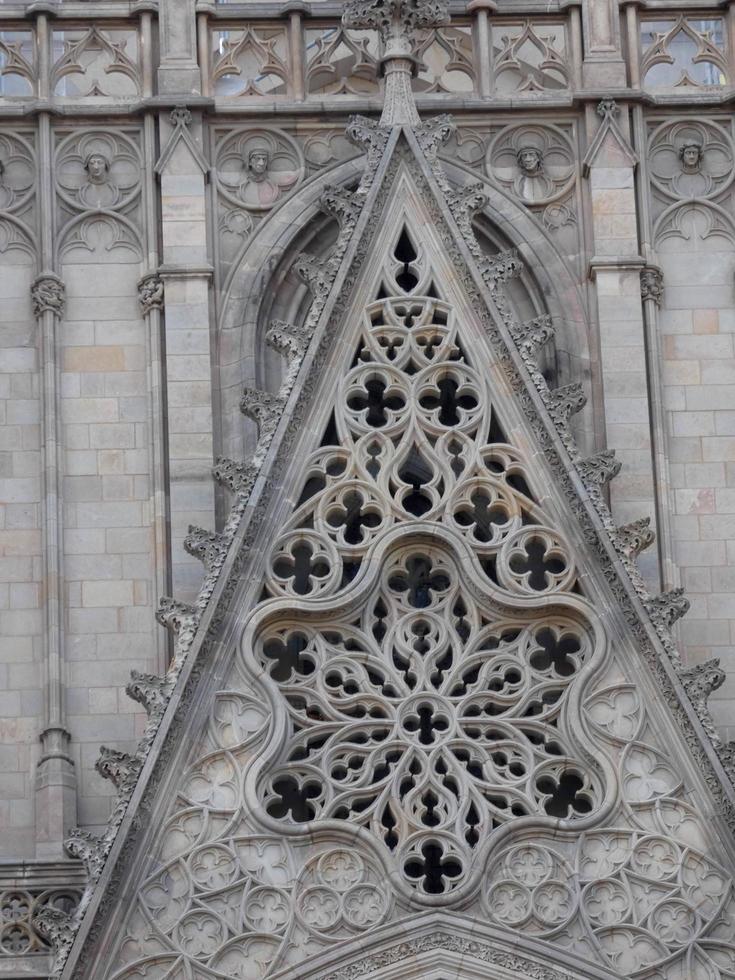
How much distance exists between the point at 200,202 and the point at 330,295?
5.64ft

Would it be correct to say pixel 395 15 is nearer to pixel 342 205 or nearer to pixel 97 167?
pixel 342 205

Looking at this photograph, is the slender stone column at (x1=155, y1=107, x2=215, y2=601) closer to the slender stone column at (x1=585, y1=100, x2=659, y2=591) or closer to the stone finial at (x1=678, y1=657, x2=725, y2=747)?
the slender stone column at (x1=585, y1=100, x2=659, y2=591)

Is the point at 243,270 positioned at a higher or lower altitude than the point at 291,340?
higher

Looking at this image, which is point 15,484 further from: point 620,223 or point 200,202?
point 620,223

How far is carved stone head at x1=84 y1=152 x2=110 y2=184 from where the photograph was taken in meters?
29.4

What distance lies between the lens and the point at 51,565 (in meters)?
28.2

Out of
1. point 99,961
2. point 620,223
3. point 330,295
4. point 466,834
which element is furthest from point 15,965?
point 620,223

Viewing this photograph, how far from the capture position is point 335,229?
96.9 ft

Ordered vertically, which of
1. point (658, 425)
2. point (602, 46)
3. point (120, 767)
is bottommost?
point (120, 767)

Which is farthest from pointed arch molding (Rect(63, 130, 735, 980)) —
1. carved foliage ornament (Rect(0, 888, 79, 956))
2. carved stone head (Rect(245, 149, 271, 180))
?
carved stone head (Rect(245, 149, 271, 180))

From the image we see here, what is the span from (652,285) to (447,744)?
413 cm

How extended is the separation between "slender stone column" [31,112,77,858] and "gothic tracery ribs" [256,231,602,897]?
1482mm

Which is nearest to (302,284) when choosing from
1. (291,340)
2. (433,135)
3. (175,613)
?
(433,135)

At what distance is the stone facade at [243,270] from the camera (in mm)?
28109
